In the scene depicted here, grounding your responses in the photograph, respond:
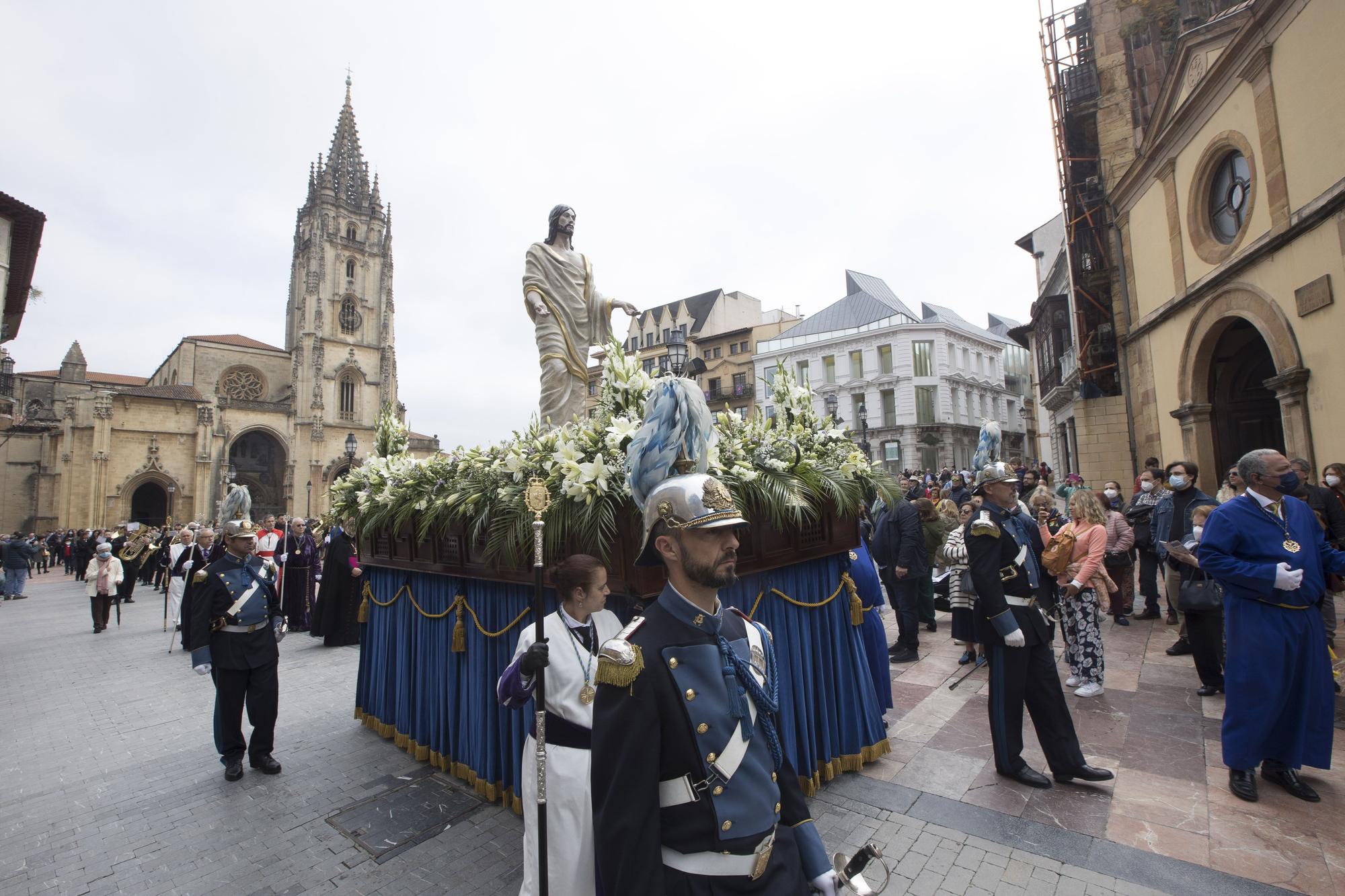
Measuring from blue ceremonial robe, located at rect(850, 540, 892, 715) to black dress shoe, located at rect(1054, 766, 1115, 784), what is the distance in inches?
49.8

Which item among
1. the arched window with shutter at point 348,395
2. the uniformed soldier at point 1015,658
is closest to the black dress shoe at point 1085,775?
the uniformed soldier at point 1015,658

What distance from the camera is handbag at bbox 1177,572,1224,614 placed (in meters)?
5.04

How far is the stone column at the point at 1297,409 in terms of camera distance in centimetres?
880

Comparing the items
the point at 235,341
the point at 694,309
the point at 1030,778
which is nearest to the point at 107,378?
the point at 235,341

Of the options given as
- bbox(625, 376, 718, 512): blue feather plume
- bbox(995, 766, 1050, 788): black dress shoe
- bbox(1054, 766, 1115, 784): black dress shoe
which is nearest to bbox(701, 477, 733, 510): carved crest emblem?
bbox(625, 376, 718, 512): blue feather plume

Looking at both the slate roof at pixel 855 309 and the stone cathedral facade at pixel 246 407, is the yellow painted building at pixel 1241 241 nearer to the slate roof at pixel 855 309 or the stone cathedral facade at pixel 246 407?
the slate roof at pixel 855 309

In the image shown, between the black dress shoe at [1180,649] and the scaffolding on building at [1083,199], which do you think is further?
the scaffolding on building at [1083,199]

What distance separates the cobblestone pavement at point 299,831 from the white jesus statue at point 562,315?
3.25 metres

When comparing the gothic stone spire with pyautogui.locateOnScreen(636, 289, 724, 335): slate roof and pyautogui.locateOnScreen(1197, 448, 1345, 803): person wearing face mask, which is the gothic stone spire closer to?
pyautogui.locateOnScreen(636, 289, 724, 335): slate roof

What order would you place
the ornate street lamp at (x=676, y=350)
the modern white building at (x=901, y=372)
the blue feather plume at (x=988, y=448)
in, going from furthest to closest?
the modern white building at (x=901, y=372), the ornate street lamp at (x=676, y=350), the blue feather plume at (x=988, y=448)

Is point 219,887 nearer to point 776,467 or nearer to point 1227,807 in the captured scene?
point 776,467

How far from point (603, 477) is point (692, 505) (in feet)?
5.41

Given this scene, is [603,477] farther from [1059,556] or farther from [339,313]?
[339,313]

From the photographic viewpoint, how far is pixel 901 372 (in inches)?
1479
